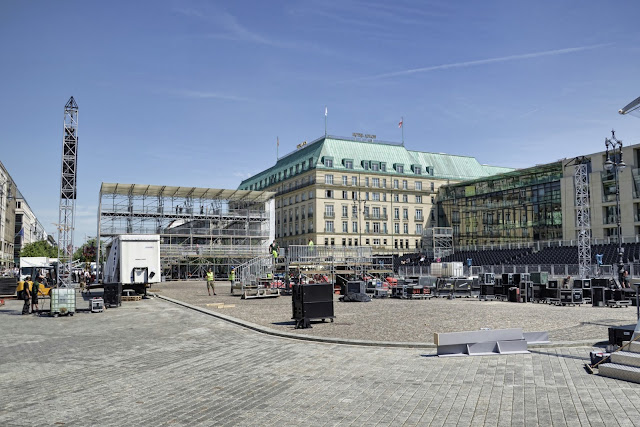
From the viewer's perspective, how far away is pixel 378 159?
3799 inches

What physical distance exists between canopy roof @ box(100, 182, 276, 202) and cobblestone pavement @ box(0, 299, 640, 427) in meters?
59.5

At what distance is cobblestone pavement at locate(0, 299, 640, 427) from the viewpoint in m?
7.31

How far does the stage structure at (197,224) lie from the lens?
235ft

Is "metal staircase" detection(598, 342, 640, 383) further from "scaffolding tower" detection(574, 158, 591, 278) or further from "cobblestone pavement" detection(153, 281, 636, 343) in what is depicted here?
"scaffolding tower" detection(574, 158, 591, 278)

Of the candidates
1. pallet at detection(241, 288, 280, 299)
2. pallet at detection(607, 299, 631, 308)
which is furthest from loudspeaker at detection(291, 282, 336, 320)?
pallet at detection(607, 299, 631, 308)

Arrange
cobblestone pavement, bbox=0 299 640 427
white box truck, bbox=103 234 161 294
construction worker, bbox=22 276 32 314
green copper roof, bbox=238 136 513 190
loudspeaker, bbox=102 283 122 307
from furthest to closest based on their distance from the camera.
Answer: green copper roof, bbox=238 136 513 190, white box truck, bbox=103 234 161 294, loudspeaker, bbox=102 283 122 307, construction worker, bbox=22 276 32 314, cobblestone pavement, bbox=0 299 640 427

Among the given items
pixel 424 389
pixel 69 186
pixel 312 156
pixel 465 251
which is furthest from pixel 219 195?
pixel 424 389

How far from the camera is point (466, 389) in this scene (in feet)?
28.6

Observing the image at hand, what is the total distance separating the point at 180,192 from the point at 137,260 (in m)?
42.5

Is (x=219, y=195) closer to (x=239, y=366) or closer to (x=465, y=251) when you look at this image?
(x=465, y=251)

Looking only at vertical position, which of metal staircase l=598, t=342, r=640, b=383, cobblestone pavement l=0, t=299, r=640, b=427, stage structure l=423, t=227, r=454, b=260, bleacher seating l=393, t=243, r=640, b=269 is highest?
stage structure l=423, t=227, r=454, b=260

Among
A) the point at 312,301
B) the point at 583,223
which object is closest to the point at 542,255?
the point at 583,223

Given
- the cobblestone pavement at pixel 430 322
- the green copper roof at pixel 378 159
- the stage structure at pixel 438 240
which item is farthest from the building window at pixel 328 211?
the cobblestone pavement at pixel 430 322

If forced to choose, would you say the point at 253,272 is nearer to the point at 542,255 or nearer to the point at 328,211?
the point at 542,255
